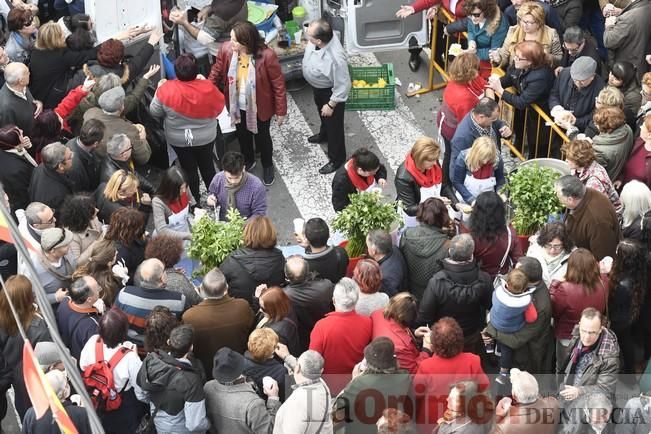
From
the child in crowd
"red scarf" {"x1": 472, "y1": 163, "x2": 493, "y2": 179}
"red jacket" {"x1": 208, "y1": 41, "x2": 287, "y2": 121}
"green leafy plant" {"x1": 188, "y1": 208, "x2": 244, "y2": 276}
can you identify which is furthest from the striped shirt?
"red jacket" {"x1": 208, "y1": 41, "x2": 287, "y2": 121}

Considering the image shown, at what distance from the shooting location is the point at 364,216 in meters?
8.66

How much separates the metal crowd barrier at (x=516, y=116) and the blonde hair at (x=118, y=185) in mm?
4073

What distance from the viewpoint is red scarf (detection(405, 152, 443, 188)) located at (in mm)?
9305

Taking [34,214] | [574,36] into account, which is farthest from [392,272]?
[574,36]

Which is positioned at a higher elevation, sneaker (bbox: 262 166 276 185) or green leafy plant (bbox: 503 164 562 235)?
green leafy plant (bbox: 503 164 562 235)

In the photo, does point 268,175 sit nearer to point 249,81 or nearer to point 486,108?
point 249,81

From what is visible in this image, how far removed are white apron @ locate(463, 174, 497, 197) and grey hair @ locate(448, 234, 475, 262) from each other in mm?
1620

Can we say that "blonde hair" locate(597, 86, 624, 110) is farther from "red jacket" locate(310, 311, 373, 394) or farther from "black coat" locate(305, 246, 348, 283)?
"red jacket" locate(310, 311, 373, 394)

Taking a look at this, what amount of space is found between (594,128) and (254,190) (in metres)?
3.20

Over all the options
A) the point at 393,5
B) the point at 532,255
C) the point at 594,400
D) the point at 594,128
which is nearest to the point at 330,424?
the point at 594,400

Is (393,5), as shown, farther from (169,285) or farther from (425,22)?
(169,285)

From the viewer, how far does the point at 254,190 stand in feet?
30.8

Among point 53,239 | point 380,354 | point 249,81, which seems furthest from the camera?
point 249,81

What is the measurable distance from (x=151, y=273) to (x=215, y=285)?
1.61 ft
